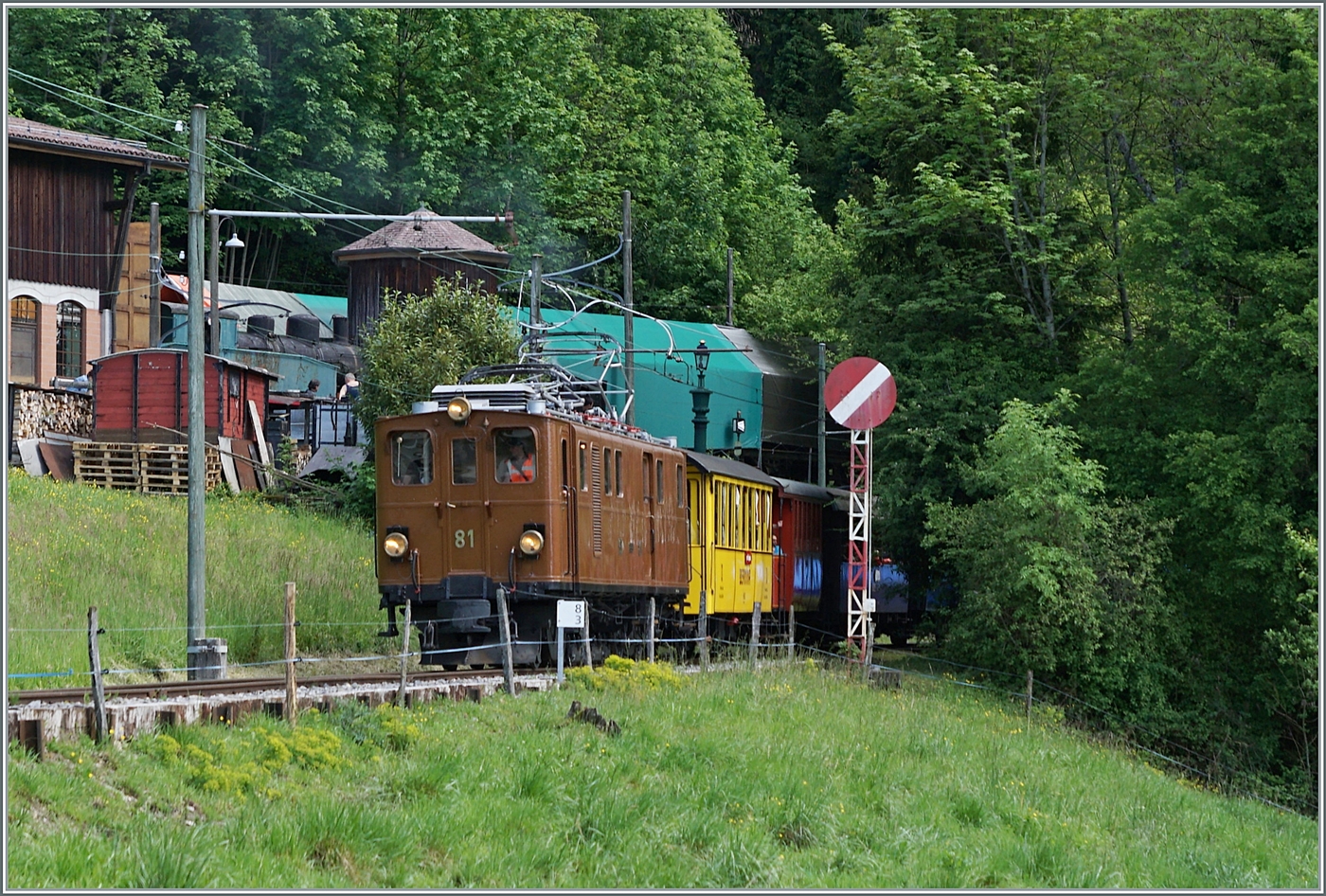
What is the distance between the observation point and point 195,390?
1875cm

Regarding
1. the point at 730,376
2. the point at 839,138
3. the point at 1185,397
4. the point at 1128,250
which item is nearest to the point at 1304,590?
the point at 1185,397

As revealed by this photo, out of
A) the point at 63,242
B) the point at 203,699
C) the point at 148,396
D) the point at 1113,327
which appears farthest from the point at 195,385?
the point at 63,242

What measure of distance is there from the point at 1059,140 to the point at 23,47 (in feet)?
117

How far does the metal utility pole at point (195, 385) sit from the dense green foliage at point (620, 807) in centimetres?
462

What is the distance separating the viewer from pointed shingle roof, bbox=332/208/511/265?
47.8m

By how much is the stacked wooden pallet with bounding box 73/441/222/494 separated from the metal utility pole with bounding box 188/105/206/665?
1734 centimetres

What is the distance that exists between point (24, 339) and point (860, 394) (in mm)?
26828

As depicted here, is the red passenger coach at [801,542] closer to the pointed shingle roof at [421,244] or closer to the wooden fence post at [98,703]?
the pointed shingle roof at [421,244]

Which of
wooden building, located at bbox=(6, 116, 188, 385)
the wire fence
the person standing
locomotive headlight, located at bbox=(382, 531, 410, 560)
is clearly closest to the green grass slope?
the wire fence

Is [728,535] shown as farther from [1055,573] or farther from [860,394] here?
[860,394]

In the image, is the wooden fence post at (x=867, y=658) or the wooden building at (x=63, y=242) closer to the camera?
the wooden fence post at (x=867, y=658)

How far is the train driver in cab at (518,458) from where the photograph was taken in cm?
1889

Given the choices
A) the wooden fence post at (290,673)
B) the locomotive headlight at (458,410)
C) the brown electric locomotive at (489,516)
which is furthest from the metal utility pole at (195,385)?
the wooden fence post at (290,673)

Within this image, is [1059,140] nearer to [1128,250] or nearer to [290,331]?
[1128,250]
